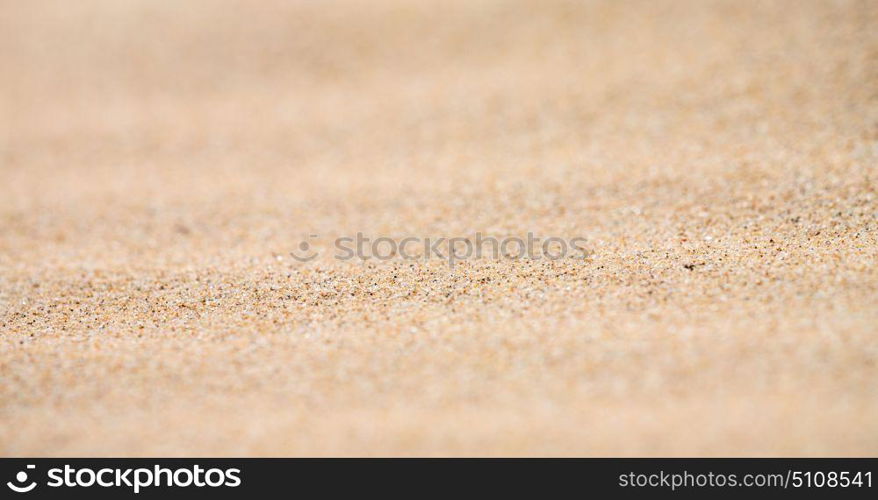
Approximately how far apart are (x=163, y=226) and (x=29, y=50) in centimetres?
236

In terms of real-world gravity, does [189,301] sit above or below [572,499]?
above

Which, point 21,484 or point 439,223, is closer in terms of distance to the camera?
point 21,484

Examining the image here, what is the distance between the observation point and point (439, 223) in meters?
2.64

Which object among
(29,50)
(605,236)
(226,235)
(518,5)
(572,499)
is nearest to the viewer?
(572,499)

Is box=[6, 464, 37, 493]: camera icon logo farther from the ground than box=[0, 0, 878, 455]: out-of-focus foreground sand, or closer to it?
closer to it

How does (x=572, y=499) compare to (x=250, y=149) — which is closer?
(x=572, y=499)

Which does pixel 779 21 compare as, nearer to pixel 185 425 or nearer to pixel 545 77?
pixel 545 77

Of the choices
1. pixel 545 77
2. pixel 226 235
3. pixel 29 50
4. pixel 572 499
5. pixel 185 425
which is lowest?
pixel 572 499

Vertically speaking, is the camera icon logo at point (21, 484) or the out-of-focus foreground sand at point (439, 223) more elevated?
the out-of-focus foreground sand at point (439, 223)

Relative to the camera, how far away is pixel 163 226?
2777mm

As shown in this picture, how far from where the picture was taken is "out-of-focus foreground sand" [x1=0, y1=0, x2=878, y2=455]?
172 centimetres

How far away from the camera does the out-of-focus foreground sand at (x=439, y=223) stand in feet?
5.65

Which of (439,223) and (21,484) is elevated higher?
(439,223)

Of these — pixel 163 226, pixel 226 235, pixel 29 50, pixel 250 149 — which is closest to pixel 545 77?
pixel 250 149
